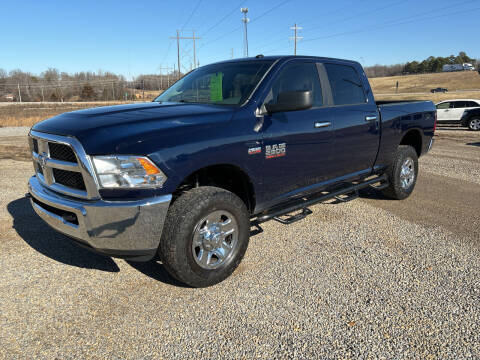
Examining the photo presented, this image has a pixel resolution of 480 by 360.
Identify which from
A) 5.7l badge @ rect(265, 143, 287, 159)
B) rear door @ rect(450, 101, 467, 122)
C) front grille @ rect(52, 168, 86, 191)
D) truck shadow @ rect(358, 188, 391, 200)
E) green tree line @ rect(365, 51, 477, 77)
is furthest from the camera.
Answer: green tree line @ rect(365, 51, 477, 77)

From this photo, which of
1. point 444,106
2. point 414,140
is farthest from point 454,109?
point 414,140

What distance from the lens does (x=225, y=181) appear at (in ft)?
11.6

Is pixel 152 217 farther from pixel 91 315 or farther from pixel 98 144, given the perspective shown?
pixel 91 315

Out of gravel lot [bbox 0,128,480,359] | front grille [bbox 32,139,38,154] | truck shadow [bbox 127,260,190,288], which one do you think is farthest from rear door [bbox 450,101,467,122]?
front grille [bbox 32,139,38,154]

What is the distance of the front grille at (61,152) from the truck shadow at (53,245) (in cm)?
72

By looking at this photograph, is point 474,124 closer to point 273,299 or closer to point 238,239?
point 238,239

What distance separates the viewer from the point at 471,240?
4121 millimetres

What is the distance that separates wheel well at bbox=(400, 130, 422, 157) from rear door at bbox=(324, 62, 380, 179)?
1.34m

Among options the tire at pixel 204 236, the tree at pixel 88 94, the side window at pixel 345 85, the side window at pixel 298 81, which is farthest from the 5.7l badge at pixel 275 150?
the tree at pixel 88 94

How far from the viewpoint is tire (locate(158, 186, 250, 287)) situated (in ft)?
9.12

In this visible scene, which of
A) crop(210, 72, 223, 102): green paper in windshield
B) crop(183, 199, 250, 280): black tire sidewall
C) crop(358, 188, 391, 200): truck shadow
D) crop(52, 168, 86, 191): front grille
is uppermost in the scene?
crop(210, 72, 223, 102): green paper in windshield

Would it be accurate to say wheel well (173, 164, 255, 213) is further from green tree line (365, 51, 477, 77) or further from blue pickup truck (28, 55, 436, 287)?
green tree line (365, 51, 477, 77)

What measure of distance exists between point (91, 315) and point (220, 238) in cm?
116

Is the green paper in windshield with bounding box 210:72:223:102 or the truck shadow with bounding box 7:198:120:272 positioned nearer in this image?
the truck shadow with bounding box 7:198:120:272
